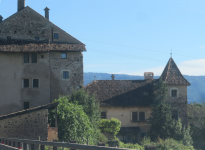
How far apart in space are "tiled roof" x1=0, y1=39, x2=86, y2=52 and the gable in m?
0.75

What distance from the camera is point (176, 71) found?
4197 cm

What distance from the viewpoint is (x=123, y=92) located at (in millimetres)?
40250

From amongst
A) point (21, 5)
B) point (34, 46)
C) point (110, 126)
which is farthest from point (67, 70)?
point (21, 5)

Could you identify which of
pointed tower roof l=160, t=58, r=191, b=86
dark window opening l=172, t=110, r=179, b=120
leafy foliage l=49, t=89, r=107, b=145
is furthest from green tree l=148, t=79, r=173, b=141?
leafy foliage l=49, t=89, r=107, b=145

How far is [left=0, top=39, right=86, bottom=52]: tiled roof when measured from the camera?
110 ft

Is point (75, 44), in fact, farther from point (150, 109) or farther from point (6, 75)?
point (150, 109)

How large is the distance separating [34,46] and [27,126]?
14847 millimetres

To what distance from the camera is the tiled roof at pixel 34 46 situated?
33438 millimetres

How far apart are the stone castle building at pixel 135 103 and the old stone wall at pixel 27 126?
54.1ft

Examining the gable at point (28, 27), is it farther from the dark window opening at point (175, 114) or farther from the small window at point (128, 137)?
the dark window opening at point (175, 114)

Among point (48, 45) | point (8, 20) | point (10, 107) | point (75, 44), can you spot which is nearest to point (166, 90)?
point (75, 44)

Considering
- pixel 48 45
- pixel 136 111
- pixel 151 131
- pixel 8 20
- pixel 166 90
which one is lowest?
pixel 151 131

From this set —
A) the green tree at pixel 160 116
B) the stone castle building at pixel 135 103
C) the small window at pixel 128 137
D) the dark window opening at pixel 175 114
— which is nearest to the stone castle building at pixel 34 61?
the stone castle building at pixel 135 103

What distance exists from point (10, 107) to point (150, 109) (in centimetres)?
1858
